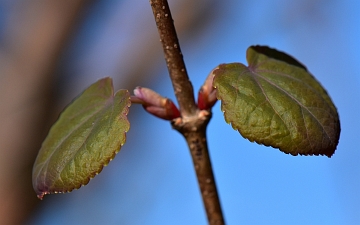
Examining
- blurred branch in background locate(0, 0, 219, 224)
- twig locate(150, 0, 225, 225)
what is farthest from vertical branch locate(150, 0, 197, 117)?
blurred branch in background locate(0, 0, 219, 224)

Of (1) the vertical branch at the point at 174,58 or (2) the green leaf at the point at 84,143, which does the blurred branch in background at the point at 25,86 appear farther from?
(1) the vertical branch at the point at 174,58

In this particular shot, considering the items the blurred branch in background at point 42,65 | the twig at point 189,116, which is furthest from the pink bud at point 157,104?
the blurred branch in background at point 42,65

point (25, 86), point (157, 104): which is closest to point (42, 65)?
point (25, 86)

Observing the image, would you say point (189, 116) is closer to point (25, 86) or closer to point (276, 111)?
point (276, 111)

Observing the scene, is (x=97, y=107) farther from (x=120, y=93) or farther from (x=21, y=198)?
(x=21, y=198)

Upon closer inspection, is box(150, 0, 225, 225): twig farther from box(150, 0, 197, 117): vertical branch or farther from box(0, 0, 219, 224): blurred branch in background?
box(0, 0, 219, 224): blurred branch in background

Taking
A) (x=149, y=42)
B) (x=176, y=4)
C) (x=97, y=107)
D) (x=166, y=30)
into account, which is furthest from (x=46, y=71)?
(x=166, y=30)
